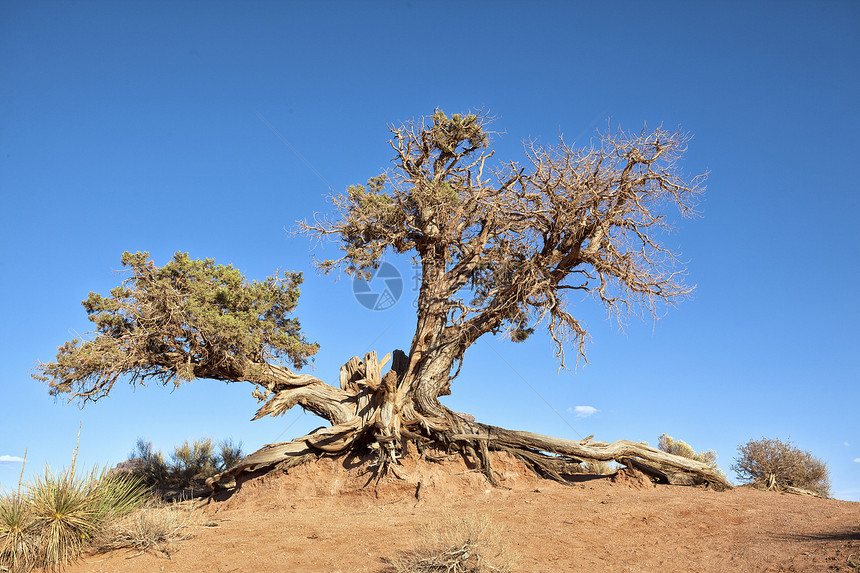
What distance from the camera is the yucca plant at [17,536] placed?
26.2ft

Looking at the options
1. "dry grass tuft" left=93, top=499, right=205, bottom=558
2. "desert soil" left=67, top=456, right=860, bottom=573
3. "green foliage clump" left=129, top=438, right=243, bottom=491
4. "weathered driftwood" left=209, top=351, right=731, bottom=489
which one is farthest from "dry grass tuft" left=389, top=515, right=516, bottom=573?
"green foliage clump" left=129, top=438, right=243, bottom=491

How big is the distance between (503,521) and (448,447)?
412cm

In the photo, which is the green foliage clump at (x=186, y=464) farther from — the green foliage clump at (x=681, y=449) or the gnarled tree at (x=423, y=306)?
the green foliage clump at (x=681, y=449)

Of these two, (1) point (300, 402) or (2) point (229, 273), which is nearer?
(2) point (229, 273)

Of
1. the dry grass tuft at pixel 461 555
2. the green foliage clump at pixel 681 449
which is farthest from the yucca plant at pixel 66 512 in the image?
the green foliage clump at pixel 681 449

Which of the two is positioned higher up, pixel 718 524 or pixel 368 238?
pixel 368 238

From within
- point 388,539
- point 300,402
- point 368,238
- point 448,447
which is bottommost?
point 388,539

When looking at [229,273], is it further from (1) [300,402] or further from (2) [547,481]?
(2) [547,481]

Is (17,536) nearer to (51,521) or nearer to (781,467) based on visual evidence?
(51,521)

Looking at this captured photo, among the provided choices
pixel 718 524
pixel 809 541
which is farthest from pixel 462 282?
pixel 809 541

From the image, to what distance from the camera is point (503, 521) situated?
954cm

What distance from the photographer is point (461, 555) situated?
6.68m

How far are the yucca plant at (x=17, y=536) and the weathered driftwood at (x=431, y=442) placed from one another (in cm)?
566

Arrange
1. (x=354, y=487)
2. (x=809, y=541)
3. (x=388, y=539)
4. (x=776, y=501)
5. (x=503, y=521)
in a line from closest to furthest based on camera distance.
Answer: (x=809, y=541)
(x=388, y=539)
(x=503, y=521)
(x=776, y=501)
(x=354, y=487)
